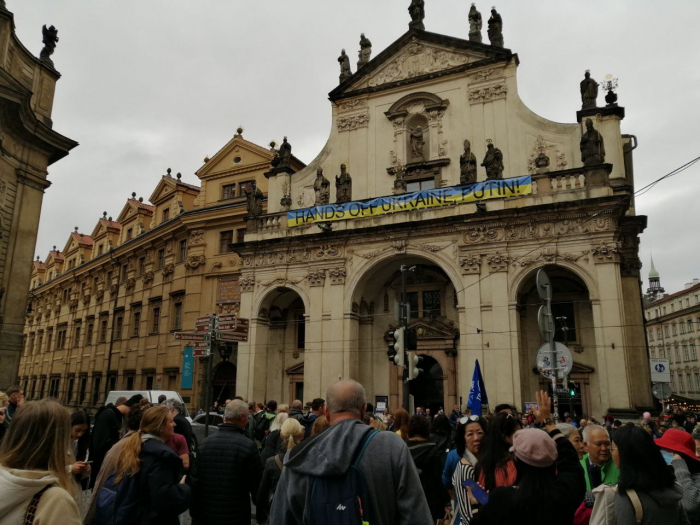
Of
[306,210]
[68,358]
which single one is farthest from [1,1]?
[68,358]

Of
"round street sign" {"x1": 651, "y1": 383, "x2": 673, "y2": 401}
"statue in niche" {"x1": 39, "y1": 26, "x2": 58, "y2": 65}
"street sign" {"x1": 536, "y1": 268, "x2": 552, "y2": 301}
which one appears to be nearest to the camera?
"street sign" {"x1": 536, "y1": 268, "x2": 552, "y2": 301}

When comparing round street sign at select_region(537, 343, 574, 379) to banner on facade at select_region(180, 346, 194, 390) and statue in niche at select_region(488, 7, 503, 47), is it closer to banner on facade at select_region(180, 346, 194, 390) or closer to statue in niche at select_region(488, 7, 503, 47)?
statue in niche at select_region(488, 7, 503, 47)

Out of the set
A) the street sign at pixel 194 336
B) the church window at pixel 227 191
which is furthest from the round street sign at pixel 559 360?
the church window at pixel 227 191

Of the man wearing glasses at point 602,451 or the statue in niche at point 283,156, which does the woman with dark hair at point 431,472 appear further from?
the statue in niche at point 283,156

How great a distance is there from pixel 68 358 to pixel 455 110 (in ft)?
127

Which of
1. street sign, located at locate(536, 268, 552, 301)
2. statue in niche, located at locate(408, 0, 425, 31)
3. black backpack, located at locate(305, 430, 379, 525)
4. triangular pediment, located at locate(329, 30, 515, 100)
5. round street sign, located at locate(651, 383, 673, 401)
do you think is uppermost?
statue in niche, located at locate(408, 0, 425, 31)

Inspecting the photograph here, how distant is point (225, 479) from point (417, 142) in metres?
24.7

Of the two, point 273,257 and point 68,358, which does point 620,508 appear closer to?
point 273,257

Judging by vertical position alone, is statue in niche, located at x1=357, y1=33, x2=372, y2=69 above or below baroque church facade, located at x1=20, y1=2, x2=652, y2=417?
above

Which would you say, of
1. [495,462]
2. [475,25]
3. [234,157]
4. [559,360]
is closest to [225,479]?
[495,462]

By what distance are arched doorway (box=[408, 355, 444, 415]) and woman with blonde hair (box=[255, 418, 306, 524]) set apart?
754 inches

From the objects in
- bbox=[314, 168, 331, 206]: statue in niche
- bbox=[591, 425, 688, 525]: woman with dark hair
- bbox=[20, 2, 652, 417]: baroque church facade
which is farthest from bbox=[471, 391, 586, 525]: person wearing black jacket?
bbox=[314, 168, 331, 206]: statue in niche

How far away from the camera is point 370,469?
9.74 feet

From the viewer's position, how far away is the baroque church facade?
884 inches
